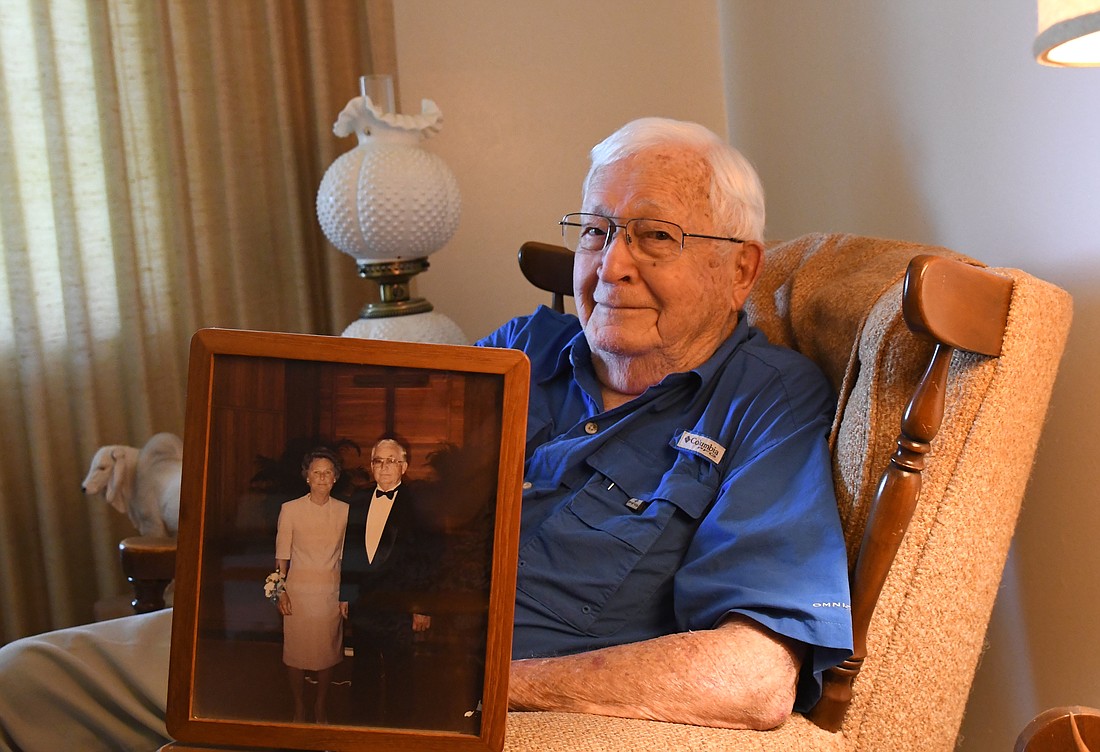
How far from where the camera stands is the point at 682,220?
55.7 inches

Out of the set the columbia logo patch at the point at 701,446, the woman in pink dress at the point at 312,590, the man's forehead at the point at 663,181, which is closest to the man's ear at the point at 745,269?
the man's forehead at the point at 663,181

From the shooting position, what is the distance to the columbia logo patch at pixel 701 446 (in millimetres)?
1280

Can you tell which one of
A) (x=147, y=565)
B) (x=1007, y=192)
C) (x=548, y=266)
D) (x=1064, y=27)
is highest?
(x=1064, y=27)

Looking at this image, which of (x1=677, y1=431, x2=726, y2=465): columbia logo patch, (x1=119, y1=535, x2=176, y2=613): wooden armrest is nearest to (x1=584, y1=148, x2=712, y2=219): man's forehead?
(x1=677, y1=431, x2=726, y2=465): columbia logo patch

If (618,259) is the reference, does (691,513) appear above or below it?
below

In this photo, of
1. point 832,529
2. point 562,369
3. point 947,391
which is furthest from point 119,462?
point 947,391

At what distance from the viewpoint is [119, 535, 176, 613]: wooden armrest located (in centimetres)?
153

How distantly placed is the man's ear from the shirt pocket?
32cm

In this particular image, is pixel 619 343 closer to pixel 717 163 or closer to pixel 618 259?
pixel 618 259

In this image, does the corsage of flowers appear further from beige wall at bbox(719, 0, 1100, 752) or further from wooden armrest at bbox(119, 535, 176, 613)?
beige wall at bbox(719, 0, 1100, 752)

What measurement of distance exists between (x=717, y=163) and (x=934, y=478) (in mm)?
582

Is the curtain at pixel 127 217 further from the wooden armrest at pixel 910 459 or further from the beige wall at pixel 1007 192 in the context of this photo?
the wooden armrest at pixel 910 459

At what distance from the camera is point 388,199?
6.73 ft

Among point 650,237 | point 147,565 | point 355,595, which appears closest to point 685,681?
point 355,595
